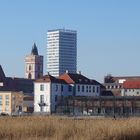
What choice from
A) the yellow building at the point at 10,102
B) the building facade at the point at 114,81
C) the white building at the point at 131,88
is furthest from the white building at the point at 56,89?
the building facade at the point at 114,81

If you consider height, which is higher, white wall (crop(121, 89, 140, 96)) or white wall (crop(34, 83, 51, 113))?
white wall (crop(121, 89, 140, 96))

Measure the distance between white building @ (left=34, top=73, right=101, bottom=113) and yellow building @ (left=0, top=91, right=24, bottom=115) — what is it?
1769 centimetres

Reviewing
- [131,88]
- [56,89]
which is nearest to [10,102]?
[56,89]

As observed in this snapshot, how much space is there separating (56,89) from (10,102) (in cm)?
2303

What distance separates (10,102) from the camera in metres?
137

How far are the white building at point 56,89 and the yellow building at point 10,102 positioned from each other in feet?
58.0

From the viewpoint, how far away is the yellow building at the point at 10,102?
13588 centimetres

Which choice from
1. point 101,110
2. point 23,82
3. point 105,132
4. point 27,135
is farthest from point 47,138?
point 23,82

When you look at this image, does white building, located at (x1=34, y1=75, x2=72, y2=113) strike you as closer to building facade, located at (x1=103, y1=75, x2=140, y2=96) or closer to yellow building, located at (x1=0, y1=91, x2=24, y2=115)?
yellow building, located at (x1=0, y1=91, x2=24, y2=115)

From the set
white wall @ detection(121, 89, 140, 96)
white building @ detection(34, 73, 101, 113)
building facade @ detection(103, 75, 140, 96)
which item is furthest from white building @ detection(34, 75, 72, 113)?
building facade @ detection(103, 75, 140, 96)

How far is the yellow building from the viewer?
135875 millimetres

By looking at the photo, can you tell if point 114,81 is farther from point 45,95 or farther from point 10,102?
point 45,95

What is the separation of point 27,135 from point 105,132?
414 centimetres

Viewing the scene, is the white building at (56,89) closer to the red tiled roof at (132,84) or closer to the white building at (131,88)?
the white building at (131,88)
